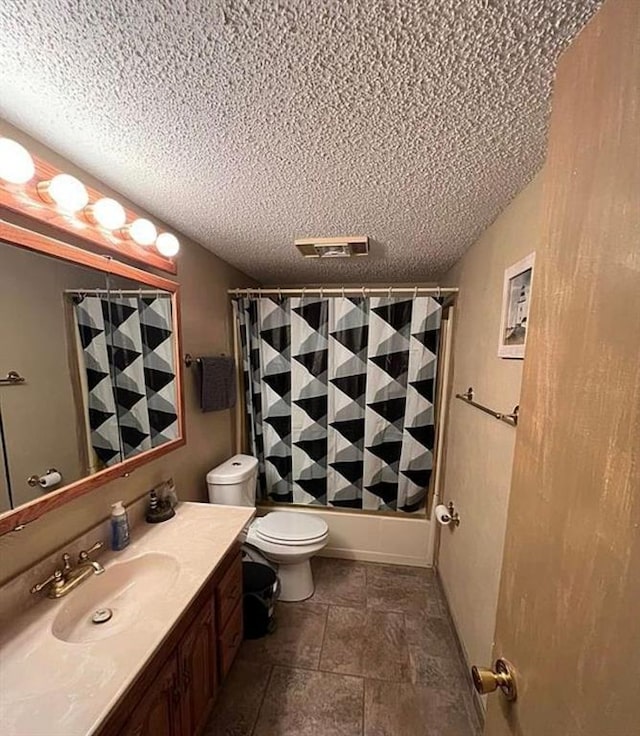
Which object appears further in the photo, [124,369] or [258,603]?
[258,603]

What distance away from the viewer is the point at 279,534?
195cm

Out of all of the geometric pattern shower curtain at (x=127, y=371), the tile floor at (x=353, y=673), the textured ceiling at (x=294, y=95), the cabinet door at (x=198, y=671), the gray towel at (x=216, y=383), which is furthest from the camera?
the gray towel at (x=216, y=383)

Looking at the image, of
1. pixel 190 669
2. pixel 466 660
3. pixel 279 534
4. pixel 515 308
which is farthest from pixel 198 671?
pixel 515 308

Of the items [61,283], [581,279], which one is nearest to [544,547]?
[581,279]

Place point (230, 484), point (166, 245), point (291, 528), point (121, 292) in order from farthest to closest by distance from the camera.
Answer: point (291, 528) < point (230, 484) < point (166, 245) < point (121, 292)

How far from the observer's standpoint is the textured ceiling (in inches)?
22.9

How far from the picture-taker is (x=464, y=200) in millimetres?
1266

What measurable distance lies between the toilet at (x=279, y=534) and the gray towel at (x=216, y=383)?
0.42 metres

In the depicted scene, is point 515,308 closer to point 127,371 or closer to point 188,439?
point 127,371

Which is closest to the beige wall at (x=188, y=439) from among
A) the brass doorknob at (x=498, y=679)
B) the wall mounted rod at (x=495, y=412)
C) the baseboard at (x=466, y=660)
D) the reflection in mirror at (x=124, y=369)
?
the reflection in mirror at (x=124, y=369)

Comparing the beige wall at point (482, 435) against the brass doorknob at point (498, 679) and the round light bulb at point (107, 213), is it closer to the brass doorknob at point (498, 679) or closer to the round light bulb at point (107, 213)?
the brass doorknob at point (498, 679)

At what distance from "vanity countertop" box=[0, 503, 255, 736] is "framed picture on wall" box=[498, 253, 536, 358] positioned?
4.52ft

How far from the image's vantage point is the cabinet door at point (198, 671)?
107 centimetres

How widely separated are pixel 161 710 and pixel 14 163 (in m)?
1.55
